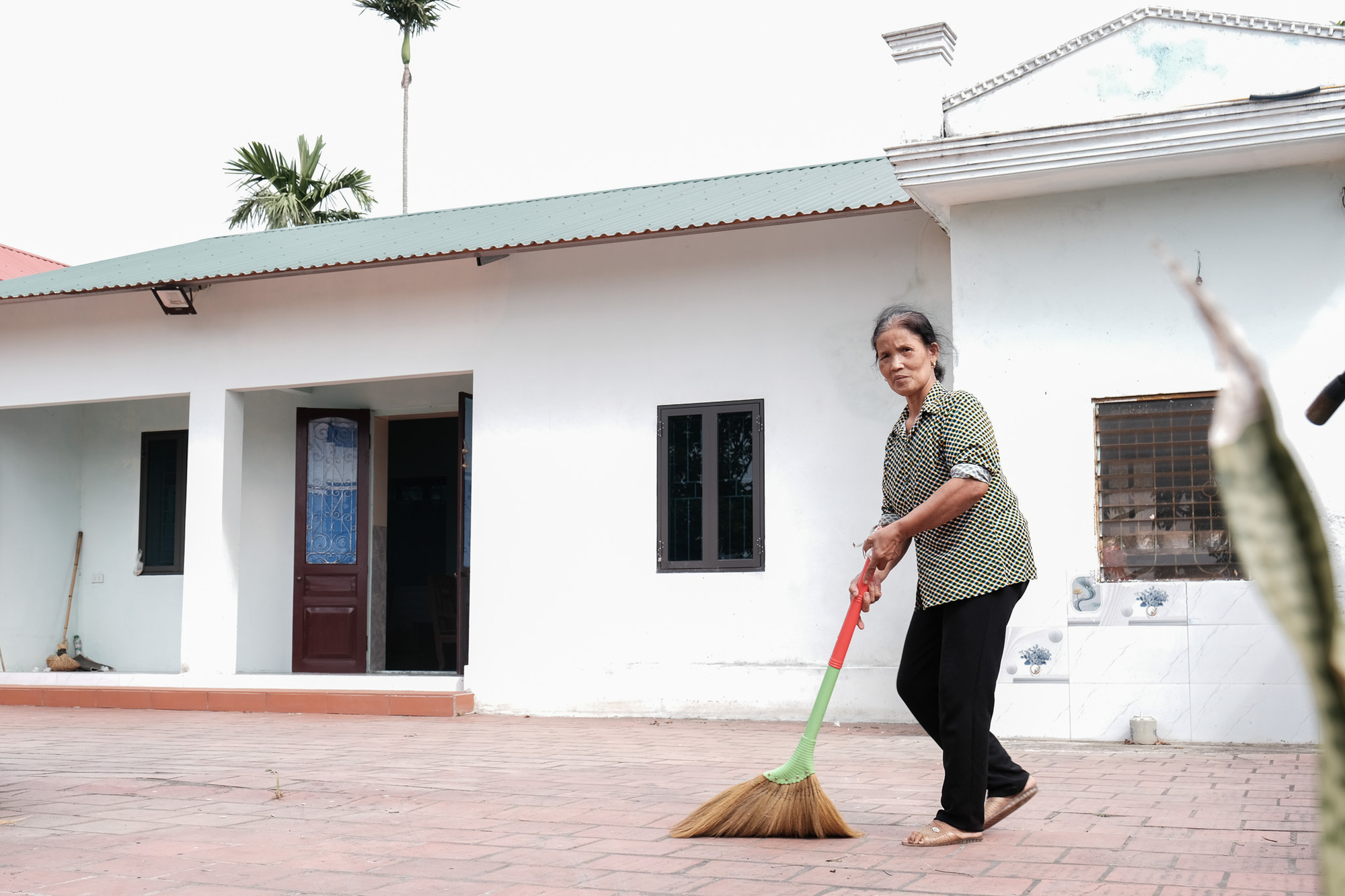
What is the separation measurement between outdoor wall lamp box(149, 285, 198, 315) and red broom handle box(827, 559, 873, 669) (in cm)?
791

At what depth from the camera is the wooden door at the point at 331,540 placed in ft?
36.5

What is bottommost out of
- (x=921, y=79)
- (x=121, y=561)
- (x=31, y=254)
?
(x=121, y=561)

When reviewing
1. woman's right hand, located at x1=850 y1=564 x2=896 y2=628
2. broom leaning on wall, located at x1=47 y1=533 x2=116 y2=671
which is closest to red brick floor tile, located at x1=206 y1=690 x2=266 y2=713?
broom leaning on wall, located at x1=47 y1=533 x2=116 y2=671

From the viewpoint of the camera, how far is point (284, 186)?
2306 centimetres

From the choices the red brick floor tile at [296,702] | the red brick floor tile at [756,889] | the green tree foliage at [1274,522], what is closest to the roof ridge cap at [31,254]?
the red brick floor tile at [296,702]

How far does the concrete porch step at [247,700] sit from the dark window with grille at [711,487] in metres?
2.03

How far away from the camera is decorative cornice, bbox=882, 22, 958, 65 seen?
733cm

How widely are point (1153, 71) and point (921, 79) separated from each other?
130 cm

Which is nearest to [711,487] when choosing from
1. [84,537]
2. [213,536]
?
[213,536]

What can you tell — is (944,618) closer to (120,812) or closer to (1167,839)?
(1167,839)

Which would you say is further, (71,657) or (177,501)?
(177,501)

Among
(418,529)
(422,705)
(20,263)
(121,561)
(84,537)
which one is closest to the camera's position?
(422,705)

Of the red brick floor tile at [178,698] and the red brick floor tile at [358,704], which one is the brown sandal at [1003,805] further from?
the red brick floor tile at [178,698]

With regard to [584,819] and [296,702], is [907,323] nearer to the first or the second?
[584,819]
